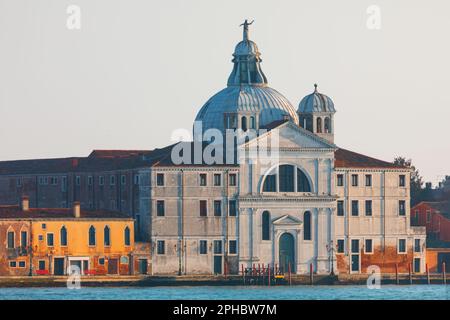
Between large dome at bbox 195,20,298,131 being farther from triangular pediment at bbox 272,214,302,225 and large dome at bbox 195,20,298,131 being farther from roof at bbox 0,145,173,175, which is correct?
triangular pediment at bbox 272,214,302,225

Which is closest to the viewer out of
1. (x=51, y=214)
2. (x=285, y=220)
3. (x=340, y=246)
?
(x=51, y=214)

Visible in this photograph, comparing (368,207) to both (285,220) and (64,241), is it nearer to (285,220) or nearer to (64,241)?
(285,220)

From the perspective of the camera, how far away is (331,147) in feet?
309

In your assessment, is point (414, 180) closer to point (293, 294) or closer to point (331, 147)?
point (331, 147)

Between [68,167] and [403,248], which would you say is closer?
[403,248]

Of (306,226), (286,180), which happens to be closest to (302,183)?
(286,180)

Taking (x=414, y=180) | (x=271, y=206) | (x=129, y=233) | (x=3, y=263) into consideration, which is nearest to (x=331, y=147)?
(x=271, y=206)

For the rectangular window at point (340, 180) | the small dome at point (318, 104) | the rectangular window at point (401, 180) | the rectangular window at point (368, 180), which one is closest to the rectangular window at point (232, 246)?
the rectangular window at point (340, 180)

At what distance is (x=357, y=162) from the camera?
9538 cm

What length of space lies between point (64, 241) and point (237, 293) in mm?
10380
